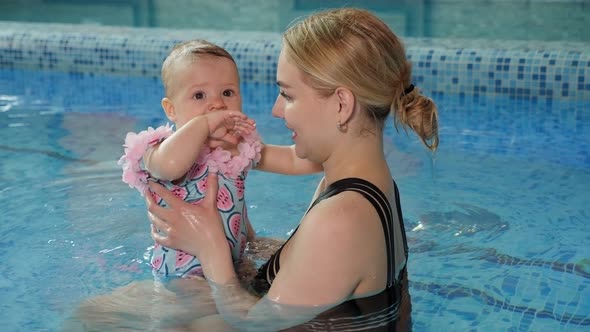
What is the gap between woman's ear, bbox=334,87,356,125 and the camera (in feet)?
8.36

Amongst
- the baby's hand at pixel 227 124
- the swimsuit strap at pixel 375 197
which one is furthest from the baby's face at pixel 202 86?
the swimsuit strap at pixel 375 197

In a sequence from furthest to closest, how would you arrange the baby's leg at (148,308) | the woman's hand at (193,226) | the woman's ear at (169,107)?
the woman's ear at (169,107)
the baby's leg at (148,308)
the woman's hand at (193,226)

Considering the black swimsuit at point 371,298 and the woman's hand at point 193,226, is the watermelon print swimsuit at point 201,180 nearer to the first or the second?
the woman's hand at point 193,226

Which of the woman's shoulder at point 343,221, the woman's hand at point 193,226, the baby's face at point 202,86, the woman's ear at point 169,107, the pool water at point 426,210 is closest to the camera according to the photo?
the woman's shoulder at point 343,221

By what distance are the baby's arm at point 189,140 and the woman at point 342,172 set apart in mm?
388

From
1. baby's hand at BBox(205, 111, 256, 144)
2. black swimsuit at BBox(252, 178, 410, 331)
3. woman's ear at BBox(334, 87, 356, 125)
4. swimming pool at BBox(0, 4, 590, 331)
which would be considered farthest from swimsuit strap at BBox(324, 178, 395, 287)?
swimming pool at BBox(0, 4, 590, 331)

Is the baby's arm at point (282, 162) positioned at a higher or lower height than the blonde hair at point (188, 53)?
lower

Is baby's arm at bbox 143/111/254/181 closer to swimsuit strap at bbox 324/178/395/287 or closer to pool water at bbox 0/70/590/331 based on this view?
swimsuit strap at bbox 324/178/395/287

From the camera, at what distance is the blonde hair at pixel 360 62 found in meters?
2.53

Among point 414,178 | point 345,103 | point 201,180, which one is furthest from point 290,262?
point 414,178

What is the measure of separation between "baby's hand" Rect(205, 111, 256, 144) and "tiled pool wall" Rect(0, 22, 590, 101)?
4965mm

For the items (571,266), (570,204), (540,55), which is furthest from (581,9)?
(571,266)

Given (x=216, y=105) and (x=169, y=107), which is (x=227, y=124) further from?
(x=169, y=107)

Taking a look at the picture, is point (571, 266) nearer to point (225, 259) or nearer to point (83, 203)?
point (225, 259)
